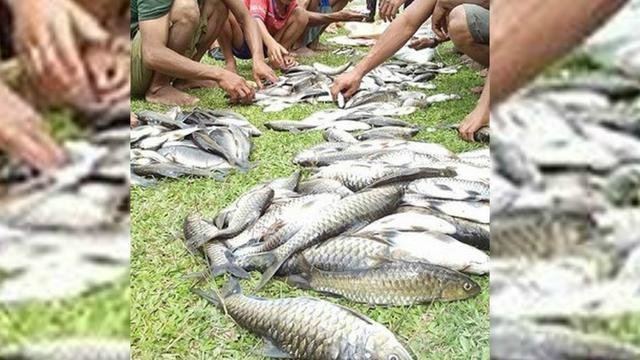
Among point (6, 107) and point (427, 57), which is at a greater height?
point (6, 107)

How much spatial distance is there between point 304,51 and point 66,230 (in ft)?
24.7

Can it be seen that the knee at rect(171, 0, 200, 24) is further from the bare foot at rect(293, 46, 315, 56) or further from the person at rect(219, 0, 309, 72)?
the bare foot at rect(293, 46, 315, 56)

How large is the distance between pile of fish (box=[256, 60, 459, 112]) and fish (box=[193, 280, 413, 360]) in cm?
293

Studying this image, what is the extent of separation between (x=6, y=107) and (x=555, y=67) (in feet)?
1.58

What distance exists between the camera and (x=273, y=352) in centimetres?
175

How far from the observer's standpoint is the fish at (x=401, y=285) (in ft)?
6.49

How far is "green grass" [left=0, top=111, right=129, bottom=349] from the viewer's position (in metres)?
0.56

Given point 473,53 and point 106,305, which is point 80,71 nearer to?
point 106,305

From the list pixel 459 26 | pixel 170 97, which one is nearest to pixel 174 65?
pixel 170 97

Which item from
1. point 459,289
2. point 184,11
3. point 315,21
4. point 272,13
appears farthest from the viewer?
point 315,21

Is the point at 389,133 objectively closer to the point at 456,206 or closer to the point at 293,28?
the point at 456,206

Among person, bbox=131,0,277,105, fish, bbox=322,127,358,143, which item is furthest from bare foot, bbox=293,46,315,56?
fish, bbox=322,127,358,143

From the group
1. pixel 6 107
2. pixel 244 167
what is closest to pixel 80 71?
pixel 6 107

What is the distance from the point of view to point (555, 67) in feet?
2.13
